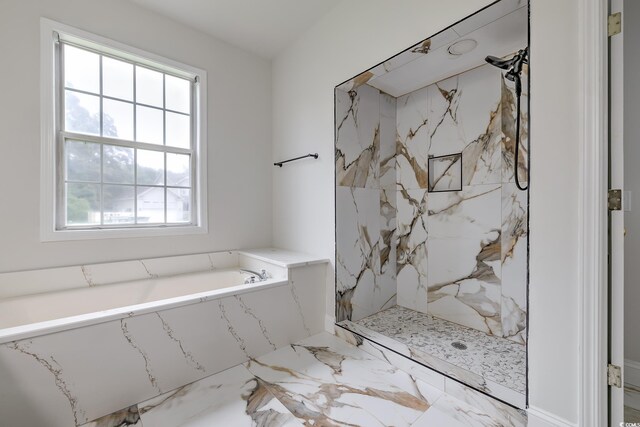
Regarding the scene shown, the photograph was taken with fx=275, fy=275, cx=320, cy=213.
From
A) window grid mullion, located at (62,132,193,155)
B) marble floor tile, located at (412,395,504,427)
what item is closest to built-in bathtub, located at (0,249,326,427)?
window grid mullion, located at (62,132,193,155)

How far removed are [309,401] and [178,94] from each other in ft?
8.59

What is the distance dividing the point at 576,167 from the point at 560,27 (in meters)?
0.58

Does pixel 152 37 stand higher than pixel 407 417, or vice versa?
pixel 152 37

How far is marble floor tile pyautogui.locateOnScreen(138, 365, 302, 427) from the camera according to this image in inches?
51.9

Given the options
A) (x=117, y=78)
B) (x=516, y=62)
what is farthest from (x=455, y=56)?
(x=117, y=78)

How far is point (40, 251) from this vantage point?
6.13ft

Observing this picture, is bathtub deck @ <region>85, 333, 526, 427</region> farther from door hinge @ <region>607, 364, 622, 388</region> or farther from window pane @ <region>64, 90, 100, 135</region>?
window pane @ <region>64, 90, 100, 135</region>

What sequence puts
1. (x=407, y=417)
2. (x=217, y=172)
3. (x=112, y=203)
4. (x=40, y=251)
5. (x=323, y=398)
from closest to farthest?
1. (x=407, y=417)
2. (x=323, y=398)
3. (x=40, y=251)
4. (x=112, y=203)
5. (x=217, y=172)

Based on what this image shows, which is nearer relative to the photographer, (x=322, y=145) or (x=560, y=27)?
(x=560, y=27)

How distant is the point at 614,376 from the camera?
1039 millimetres

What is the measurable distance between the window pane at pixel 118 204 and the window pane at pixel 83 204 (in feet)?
0.16

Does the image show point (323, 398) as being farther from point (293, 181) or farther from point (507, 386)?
point (293, 181)

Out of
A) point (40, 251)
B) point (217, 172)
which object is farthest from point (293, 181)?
point (40, 251)

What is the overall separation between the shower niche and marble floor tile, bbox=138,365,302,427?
2.70 ft
